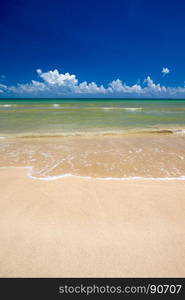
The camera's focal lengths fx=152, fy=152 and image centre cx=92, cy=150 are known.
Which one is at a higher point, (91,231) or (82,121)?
(82,121)

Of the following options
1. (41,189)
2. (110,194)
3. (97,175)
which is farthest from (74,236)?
(97,175)

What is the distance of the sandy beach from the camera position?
6.05ft

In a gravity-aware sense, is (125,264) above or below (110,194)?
below

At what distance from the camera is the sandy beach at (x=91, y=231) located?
1.84m

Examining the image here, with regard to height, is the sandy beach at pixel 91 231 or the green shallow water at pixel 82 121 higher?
the green shallow water at pixel 82 121

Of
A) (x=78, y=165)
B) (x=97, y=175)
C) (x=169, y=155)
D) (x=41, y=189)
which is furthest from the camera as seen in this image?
(x=169, y=155)

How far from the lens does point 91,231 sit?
2314 mm

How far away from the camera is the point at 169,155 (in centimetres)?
606

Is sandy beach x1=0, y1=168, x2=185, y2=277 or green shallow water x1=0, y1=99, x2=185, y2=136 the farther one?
green shallow water x1=0, y1=99, x2=185, y2=136

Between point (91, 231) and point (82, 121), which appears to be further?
point (82, 121)

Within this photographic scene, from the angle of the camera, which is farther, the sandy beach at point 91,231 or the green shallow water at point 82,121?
the green shallow water at point 82,121

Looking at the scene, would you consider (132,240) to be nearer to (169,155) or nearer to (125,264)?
(125,264)

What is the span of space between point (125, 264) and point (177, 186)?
2533 millimetres

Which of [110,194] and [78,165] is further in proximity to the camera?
[78,165]
